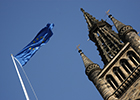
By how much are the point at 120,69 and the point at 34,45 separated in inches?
533

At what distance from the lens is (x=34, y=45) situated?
22453mm

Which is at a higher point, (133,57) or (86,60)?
(86,60)

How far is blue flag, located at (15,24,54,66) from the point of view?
21400 millimetres

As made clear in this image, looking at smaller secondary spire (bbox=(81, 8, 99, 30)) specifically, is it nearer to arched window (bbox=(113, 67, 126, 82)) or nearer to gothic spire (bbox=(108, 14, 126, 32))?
gothic spire (bbox=(108, 14, 126, 32))

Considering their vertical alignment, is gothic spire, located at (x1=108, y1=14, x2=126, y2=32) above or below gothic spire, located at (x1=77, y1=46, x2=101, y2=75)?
above

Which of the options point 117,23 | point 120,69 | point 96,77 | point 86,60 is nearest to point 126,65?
point 120,69

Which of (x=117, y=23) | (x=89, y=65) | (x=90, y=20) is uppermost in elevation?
(x=90, y=20)

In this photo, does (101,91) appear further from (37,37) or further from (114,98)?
(37,37)

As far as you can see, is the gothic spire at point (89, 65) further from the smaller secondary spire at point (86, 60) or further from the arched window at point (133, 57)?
the arched window at point (133, 57)

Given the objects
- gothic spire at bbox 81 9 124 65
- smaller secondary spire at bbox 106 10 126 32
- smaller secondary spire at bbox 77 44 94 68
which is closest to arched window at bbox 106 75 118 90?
gothic spire at bbox 81 9 124 65

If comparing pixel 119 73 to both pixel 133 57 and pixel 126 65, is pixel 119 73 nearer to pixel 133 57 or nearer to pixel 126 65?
pixel 126 65

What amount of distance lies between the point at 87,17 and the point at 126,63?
17.5 metres

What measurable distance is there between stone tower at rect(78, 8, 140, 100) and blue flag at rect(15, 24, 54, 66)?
441 inches

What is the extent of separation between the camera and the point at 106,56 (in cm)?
3584
